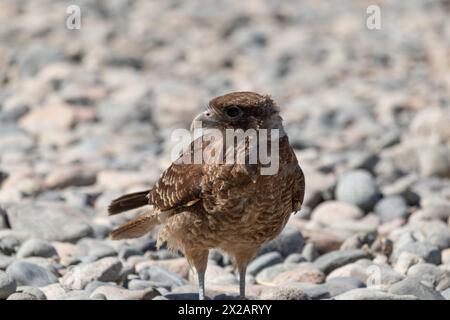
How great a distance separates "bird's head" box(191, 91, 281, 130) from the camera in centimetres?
579

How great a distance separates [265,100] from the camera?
5855 millimetres

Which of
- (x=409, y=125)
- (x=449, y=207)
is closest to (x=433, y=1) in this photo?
(x=409, y=125)

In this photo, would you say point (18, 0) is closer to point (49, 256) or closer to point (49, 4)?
point (49, 4)

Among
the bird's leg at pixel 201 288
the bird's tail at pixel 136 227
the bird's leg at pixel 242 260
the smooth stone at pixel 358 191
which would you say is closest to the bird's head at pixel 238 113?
the bird's leg at pixel 242 260

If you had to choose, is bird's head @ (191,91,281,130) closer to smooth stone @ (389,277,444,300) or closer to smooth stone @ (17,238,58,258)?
smooth stone @ (389,277,444,300)

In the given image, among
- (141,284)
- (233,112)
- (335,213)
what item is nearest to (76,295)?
(141,284)

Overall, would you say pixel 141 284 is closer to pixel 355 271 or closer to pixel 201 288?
pixel 201 288

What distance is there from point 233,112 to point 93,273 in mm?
1739

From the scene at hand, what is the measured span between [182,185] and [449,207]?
339cm

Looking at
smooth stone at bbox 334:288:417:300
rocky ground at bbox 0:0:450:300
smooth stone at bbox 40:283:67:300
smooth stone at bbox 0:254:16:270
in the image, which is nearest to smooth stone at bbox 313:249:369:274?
rocky ground at bbox 0:0:450:300

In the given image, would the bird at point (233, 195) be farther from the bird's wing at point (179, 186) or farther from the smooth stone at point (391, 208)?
the smooth stone at point (391, 208)

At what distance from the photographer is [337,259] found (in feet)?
24.0

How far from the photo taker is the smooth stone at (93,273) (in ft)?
21.6

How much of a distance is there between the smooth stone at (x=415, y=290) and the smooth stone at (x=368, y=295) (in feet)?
0.42
